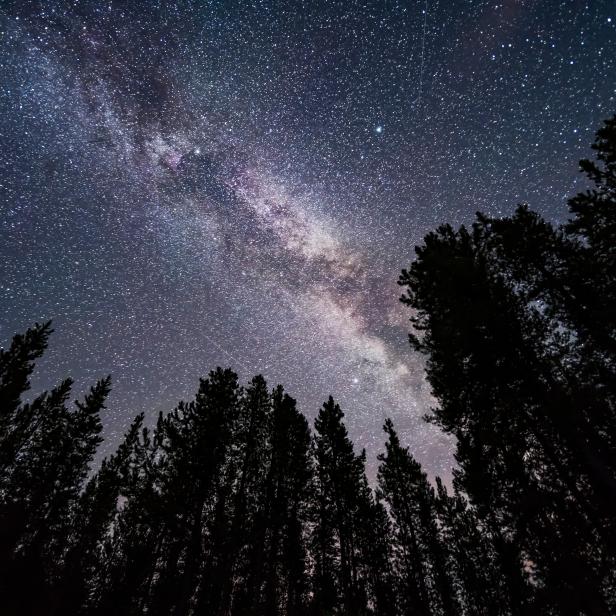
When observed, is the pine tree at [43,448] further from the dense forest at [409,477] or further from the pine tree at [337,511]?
the pine tree at [337,511]

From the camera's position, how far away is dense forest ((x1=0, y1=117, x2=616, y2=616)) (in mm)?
10945

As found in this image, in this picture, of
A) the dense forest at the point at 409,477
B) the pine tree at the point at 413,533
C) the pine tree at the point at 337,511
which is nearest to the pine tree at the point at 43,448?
the dense forest at the point at 409,477

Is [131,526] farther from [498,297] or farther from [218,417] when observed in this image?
[498,297]

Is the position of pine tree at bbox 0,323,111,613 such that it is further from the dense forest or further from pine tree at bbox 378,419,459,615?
pine tree at bbox 378,419,459,615

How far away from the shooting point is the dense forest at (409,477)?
10.9 m

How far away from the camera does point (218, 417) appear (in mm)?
18156

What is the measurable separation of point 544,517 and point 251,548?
1651 cm

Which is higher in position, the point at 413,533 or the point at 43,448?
the point at 43,448

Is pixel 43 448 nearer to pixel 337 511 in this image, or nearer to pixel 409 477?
pixel 337 511

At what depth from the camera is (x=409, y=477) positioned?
24703mm

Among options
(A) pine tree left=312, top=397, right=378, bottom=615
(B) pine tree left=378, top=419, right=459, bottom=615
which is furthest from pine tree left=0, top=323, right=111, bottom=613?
(B) pine tree left=378, top=419, right=459, bottom=615

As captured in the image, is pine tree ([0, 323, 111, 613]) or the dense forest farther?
pine tree ([0, 323, 111, 613])

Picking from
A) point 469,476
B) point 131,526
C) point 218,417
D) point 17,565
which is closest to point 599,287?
→ point 469,476

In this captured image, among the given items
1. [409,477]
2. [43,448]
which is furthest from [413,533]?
[43,448]
